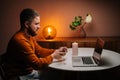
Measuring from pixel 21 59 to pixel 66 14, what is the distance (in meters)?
1.86

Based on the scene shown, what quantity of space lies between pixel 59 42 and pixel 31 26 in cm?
127

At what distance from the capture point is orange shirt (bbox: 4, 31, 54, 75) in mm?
2223

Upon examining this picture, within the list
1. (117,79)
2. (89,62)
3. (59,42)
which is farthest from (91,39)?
(89,62)

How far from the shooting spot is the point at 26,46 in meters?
2.26

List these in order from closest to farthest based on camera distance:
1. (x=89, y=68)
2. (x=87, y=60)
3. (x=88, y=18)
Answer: (x=89, y=68)
(x=87, y=60)
(x=88, y=18)

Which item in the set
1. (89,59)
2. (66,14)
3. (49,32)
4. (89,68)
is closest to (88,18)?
(66,14)

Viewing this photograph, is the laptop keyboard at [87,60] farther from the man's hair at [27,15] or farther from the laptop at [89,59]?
the man's hair at [27,15]

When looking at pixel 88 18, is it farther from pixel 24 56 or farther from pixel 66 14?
pixel 24 56

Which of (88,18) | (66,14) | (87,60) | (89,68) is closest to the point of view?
(89,68)

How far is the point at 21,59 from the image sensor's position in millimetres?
2277

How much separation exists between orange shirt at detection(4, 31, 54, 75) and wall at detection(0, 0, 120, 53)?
5.47ft

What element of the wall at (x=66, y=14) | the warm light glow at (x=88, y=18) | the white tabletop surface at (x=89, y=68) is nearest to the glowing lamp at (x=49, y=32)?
the wall at (x=66, y=14)

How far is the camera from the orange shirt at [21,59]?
2.22 meters

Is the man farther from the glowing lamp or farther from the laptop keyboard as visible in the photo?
the glowing lamp
